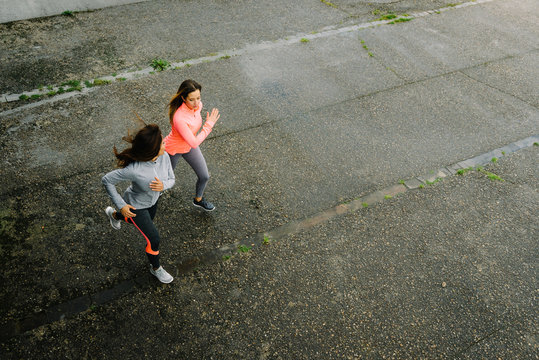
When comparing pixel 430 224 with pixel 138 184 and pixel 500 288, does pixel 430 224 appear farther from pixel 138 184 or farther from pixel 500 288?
pixel 138 184

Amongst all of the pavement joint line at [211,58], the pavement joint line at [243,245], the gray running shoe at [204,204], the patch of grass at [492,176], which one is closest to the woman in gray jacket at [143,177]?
the pavement joint line at [243,245]

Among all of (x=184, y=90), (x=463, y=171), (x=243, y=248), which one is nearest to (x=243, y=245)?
(x=243, y=248)

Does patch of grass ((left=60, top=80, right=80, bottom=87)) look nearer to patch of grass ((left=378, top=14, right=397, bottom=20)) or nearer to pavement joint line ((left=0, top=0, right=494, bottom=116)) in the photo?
pavement joint line ((left=0, top=0, right=494, bottom=116))

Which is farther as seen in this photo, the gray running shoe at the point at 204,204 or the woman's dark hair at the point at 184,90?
the gray running shoe at the point at 204,204

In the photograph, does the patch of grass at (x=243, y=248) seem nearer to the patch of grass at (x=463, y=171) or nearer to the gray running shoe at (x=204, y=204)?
the gray running shoe at (x=204, y=204)

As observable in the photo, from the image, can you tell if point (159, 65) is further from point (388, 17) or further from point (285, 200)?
point (388, 17)

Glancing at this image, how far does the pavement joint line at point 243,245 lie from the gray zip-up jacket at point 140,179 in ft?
3.45

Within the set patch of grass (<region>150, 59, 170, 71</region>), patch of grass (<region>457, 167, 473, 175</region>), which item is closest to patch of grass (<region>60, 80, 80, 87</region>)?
patch of grass (<region>150, 59, 170, 71</region>)

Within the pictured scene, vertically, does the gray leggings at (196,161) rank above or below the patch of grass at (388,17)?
below

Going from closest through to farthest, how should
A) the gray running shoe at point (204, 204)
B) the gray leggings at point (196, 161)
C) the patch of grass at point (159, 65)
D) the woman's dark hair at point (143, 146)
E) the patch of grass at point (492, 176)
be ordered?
the woman's dark hair at point (143, 146), the gray leggings at point (196, 161), the gray running shoe at point (204, 204), the patch of grass at point (492, 176), the patch of grass at point (159, 65)

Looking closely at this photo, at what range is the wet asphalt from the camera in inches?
149

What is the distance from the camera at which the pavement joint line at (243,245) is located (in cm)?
373

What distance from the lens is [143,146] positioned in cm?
319

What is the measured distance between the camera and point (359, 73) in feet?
25.7
